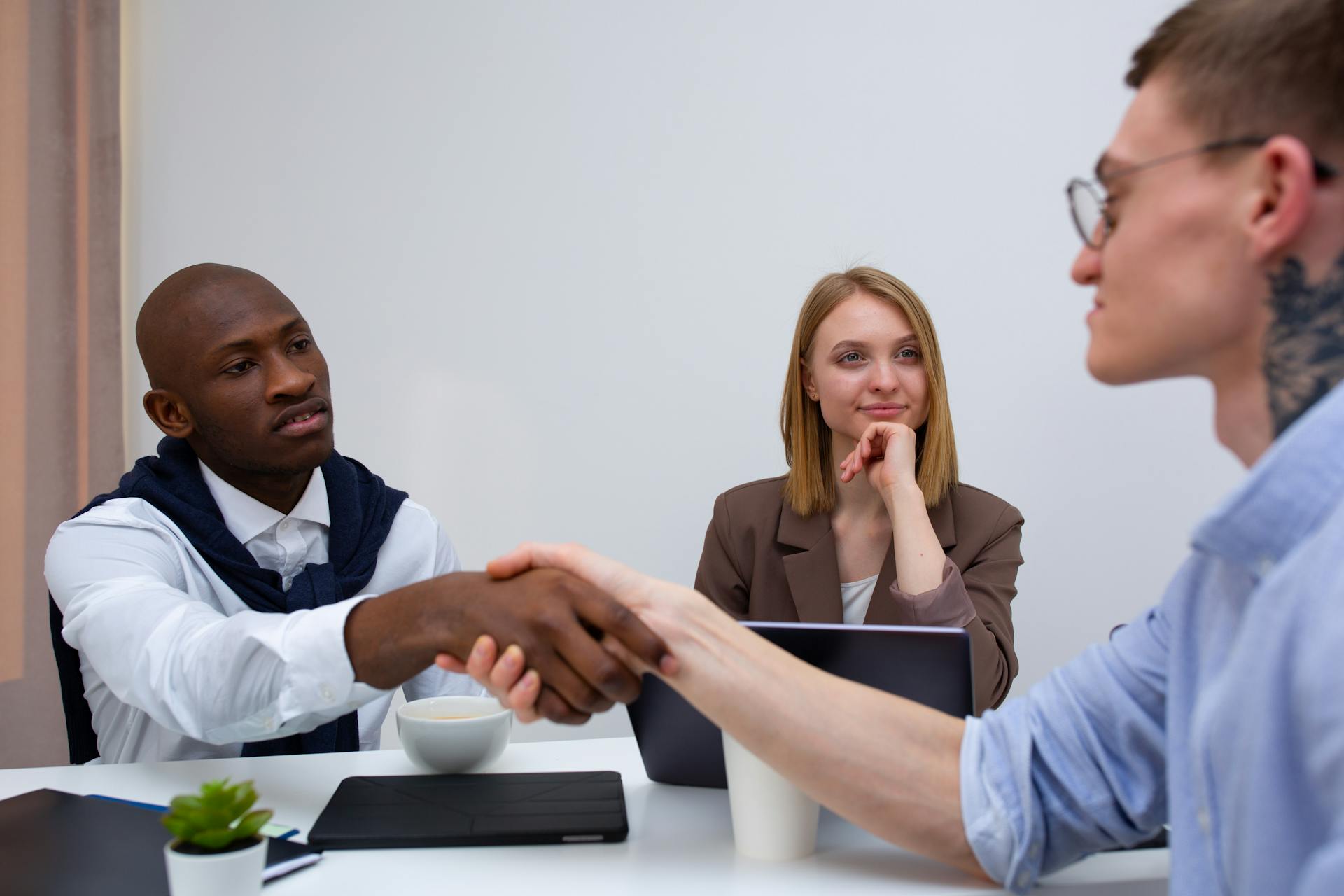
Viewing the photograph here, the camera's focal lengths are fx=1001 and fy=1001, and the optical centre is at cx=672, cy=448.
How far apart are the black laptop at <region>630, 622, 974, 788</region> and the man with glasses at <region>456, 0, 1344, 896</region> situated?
29mm

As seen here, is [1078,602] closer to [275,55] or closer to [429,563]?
[429,563]

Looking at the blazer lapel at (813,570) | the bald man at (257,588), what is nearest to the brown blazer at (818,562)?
the blazer lapel at (813,570)

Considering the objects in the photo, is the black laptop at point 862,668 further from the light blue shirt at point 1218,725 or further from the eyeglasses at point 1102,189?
the eyeglasses at point 1102,189

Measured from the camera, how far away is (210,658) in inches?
49.6

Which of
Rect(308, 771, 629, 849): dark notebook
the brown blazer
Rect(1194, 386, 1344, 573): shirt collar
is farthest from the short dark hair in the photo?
the brown blazer

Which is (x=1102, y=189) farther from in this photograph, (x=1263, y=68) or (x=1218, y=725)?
(x=1218, y=725)

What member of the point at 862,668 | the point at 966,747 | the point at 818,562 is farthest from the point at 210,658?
the point at 818,562

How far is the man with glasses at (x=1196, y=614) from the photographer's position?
2.39ft

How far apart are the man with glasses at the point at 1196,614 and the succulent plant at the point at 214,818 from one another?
33 centimetres

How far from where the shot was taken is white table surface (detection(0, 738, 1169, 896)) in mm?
929

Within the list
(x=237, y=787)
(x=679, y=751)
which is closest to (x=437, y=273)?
(x=679, y=751)

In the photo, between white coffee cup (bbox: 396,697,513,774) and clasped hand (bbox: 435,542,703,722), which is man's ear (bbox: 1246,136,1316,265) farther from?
white coffee cup (bbox: 396,697,513,774)

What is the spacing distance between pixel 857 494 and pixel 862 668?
52.7 inches

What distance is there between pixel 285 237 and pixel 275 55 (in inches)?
20.6
